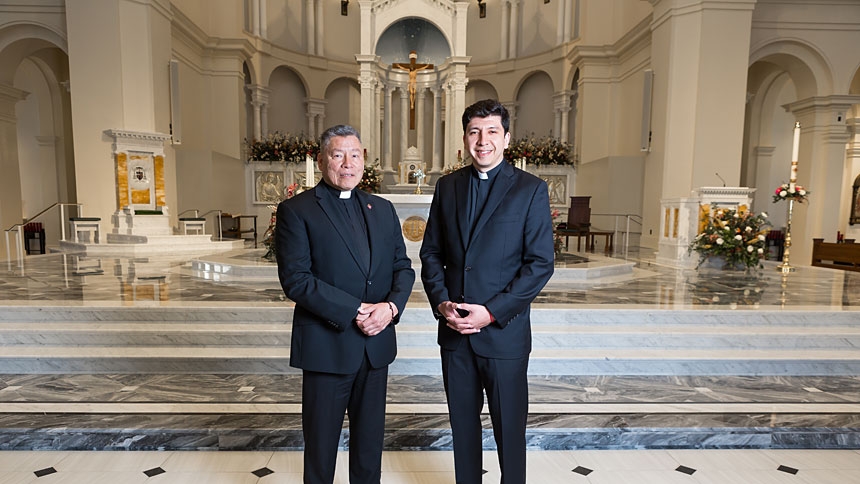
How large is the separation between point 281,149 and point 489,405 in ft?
49.5

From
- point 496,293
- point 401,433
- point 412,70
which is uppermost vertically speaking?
point 412,70

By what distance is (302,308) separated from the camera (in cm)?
220

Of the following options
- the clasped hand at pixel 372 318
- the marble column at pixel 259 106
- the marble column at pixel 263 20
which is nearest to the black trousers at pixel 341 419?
the clasped hand at pixel 372 318

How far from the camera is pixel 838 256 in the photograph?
→ 9914 millimetres

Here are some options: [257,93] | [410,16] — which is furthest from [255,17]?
[410,16]

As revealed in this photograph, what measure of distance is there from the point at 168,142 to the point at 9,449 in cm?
1138

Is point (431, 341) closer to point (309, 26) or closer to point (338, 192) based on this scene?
point (338, 192)

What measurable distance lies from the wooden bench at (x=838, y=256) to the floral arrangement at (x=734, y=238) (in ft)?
8.88

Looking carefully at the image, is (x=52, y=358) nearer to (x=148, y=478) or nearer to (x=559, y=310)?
(x=148, y=478)

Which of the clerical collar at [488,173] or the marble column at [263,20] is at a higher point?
the marble column at [263,20]

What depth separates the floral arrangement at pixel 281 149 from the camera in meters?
15.8

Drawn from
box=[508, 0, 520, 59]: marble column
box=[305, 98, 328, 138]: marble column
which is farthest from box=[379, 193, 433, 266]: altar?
box=[508, 0, 520, 59]: marble column

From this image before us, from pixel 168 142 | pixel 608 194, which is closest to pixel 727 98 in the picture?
pixel 608 194

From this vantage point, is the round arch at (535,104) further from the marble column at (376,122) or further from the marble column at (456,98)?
the marble column at (376,122)
